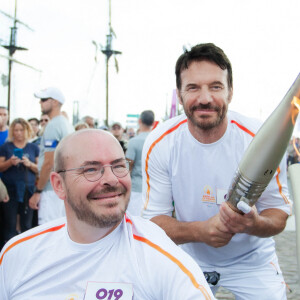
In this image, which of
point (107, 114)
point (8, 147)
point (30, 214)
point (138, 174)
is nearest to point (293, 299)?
point (138, 174)

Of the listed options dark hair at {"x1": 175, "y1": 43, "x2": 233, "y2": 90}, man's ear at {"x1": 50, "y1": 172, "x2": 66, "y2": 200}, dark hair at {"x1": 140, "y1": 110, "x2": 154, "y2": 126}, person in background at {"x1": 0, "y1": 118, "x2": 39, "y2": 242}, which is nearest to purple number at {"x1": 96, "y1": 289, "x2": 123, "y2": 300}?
man's ear at {"x1": 50, "y1": 172, "x2": 66, "y2": 200}

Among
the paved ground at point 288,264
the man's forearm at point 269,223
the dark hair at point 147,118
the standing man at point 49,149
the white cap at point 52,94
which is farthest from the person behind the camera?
the dark hair at point 147,118

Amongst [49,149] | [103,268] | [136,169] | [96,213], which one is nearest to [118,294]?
[103,268]

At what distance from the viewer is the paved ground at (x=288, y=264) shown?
4.74 meters

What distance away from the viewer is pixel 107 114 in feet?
111

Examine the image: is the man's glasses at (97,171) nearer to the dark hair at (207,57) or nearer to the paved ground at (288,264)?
the dark hair at (207,57)

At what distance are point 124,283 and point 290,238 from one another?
6374 millimetres

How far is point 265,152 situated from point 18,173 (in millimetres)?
4883

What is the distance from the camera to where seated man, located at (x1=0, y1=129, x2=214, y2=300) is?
5.81 ft

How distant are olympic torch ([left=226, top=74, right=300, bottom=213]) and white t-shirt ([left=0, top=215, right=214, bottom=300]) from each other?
0.38 meters

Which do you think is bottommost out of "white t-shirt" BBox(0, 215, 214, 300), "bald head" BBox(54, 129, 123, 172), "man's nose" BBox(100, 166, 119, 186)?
"white t-shirt" BBox(0, 215, 214, 300)

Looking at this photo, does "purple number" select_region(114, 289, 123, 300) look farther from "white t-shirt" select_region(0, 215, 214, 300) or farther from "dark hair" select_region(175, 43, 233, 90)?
"dark hair" select_region(175, 43, 233, 90)

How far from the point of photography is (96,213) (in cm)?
196

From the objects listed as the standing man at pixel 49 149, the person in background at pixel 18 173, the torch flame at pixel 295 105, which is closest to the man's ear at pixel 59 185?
the torch flame at pixel 295 105
